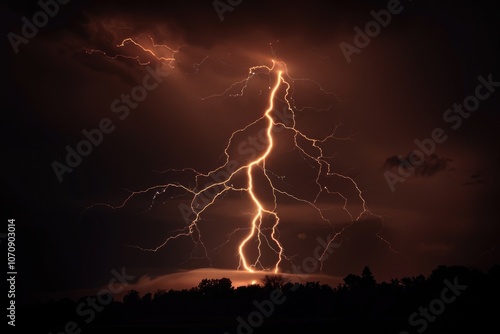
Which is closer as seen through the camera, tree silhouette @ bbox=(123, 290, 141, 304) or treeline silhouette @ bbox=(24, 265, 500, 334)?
treeline silhouette @ bbox=(24, 265, 500, 334)

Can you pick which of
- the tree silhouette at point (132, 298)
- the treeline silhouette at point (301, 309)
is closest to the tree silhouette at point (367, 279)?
the treeline silhouette at point (301, 309)

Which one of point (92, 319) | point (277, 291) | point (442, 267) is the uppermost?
point (92, 319)

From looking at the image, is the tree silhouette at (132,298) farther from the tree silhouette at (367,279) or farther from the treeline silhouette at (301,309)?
the tree silhouette at (367,279)

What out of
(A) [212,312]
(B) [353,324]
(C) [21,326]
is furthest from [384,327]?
(C) [21,326]

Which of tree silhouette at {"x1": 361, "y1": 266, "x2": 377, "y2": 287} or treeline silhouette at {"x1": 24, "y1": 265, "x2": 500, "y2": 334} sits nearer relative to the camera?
treeline silhouette at {"x1": 24, "y1": 265, "x2": 500, "y2": 334}

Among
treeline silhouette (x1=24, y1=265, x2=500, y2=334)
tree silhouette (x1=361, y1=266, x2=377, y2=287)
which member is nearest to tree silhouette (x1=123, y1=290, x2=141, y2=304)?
treeline silhouette (x1=24, y1=265, x2=500, y2=334)

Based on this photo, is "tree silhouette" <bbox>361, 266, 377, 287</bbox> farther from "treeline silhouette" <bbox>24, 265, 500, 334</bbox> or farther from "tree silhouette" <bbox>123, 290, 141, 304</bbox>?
"tree silhouette" <bbox>123, 290, 141, 304</bbox>

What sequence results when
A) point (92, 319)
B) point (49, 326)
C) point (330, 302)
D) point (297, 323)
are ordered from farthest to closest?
point (330, 302) → point (92, 319) → point (49, 326) → point (297, 323)

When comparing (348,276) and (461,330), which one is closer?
(461,330)

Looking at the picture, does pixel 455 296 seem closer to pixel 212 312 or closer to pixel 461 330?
pixel 461 330
